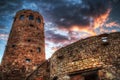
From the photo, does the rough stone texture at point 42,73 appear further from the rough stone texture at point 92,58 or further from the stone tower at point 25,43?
the stone tower at point 25,43

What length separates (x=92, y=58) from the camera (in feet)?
33.9

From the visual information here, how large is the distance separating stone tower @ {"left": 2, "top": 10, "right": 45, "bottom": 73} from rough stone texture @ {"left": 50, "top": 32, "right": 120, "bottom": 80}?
1121 centimetres

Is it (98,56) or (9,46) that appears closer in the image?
(98,56)

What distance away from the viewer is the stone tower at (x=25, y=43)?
22.2m

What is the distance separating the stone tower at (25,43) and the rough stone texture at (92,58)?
1121cm

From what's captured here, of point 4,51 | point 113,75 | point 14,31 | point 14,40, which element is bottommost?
point 113,75

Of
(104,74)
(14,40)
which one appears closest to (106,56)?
(104,74)

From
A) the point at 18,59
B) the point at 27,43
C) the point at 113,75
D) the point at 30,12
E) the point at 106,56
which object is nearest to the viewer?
the point at 113,75

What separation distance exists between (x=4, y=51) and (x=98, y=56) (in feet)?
58.1

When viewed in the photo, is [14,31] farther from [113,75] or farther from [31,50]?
[113,75]

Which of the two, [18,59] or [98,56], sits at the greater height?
[18,59]

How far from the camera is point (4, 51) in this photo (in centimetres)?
2406

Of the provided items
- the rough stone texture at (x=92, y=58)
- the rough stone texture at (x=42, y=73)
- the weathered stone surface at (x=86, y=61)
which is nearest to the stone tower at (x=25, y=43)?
the weathered stone surface at (x=86, y=61)

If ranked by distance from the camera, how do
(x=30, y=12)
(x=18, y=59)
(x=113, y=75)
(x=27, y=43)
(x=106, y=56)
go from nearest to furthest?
(x=113, y=75)
(x=106, y=56)
(x=18, y=59)
(x=27, y=43)
(x=30, y=12)
